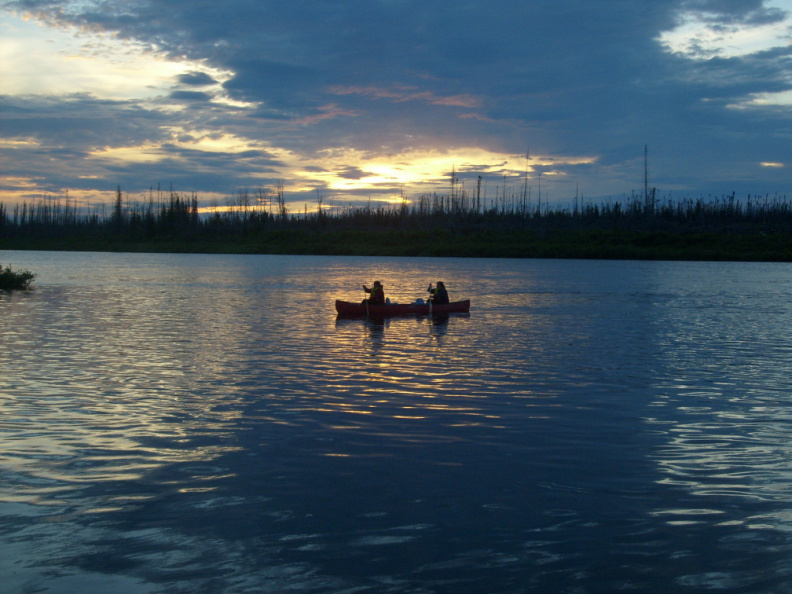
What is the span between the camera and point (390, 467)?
859 centimetres

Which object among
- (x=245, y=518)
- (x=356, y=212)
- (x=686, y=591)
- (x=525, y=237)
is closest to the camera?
(x=686, y=591)

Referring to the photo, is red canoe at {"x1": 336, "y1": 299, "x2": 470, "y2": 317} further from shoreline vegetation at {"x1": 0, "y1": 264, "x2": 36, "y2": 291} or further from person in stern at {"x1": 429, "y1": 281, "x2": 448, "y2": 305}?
shoreline vegetation at {"x1": 0, "y1": 264, "x2": 36, "y2": 291}

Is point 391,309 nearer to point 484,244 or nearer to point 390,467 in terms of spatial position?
point 390,467

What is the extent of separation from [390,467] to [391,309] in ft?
65.2

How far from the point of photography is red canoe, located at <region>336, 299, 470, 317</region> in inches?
1100

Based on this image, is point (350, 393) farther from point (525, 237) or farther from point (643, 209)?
point (643, 209)

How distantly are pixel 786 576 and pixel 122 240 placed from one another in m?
155

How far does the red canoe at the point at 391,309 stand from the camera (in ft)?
91.7

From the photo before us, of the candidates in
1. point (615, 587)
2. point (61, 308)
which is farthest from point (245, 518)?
point (61, 308)

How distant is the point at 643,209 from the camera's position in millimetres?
129125

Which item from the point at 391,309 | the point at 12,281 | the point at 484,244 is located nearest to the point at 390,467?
the point at 391,309

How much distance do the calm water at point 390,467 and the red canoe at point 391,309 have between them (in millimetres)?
7915

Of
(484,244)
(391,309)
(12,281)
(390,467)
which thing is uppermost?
Answer: (484,244)

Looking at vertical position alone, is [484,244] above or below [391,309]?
above
